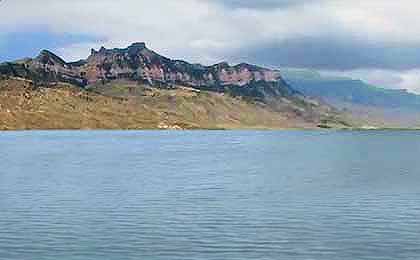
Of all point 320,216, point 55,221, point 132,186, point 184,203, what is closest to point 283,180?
point 132,186

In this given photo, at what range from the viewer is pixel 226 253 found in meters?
51.7

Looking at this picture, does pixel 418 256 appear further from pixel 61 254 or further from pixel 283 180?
pixel 283 180

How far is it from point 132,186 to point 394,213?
45.0 m

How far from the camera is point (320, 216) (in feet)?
232

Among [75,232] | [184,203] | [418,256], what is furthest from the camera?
[184,203]

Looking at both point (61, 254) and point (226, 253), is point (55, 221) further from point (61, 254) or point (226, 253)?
point (226, 253)

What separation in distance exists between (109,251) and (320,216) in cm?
2625

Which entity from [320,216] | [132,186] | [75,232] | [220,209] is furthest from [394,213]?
[132,186]

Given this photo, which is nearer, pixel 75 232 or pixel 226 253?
pixel 226 253

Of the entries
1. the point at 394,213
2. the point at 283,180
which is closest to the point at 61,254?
the point at 394,213

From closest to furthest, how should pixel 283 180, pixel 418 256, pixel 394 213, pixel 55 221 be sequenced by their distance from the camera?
1. pixel 418 256
2. pixel 55 221
3. pixel 394 213
4. pixel 283 180

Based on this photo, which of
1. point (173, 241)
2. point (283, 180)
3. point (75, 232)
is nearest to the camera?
point (173, 241)

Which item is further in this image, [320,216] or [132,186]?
[132,186]

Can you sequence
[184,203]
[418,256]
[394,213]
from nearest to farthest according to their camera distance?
[418,256], [394,213], [184,203]
